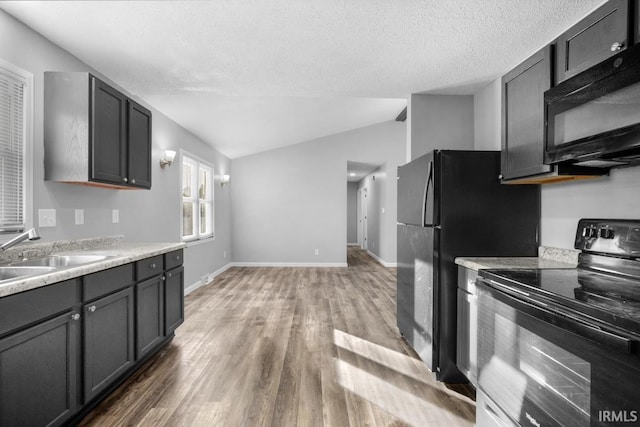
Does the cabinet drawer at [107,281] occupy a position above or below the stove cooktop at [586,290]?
below

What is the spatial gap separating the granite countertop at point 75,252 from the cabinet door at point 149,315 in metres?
0.24

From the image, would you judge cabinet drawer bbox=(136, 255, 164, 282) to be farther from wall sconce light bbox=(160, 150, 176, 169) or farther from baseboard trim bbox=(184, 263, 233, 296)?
baseboard trim bbox=(184, 263, 233, 296)

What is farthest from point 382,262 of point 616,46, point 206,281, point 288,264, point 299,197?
point 616,46

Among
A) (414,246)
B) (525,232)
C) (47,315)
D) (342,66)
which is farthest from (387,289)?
(47,315)

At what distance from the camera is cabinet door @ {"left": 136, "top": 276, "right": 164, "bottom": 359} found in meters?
2.28

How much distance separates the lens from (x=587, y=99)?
1410 millimetres

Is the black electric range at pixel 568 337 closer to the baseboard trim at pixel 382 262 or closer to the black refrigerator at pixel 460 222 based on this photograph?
the black refrigerator at pixel 460 222

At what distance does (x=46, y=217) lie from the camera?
7.25 feet

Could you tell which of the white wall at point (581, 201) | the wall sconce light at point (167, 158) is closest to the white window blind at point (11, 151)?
the wall sconce light at point (167, 158)

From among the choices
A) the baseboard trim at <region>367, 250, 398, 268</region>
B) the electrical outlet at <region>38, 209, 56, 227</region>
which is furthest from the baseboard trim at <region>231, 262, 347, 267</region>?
the electrical outlet at <region>38, 209, 56, 227</region>

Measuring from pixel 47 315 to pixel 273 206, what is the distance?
5525 mm

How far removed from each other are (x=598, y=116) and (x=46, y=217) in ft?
10.6

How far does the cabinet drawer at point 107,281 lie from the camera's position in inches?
70.2

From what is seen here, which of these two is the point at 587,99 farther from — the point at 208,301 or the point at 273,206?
the point at 273,206
